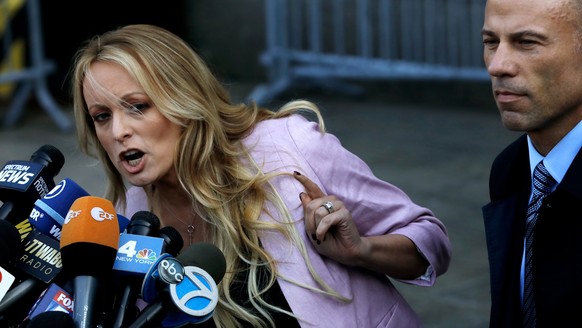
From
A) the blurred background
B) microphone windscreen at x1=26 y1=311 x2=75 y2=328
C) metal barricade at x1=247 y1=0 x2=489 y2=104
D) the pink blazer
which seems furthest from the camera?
metal barricade at x1=247 y1=0 x2=489 y2=104

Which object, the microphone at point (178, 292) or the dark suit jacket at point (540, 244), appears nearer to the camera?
the microphone at point (178, 292)

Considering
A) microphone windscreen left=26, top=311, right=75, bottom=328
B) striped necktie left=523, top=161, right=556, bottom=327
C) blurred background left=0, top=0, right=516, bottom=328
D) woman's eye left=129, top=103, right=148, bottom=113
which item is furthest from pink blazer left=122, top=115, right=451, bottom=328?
blurred background left=0, top=0, right=516, bottom=328

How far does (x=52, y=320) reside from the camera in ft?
6.93

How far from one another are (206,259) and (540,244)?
73 centimetres

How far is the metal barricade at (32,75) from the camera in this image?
8067 mm

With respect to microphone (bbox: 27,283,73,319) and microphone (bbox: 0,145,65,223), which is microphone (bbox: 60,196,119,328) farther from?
microphone (bbox: 0,145,65,223)

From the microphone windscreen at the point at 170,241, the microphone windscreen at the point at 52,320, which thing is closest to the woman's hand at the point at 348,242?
the microphone windscreen at the point at 170,241

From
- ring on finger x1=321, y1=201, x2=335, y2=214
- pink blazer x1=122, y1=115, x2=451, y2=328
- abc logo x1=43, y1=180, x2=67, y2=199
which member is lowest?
pink blazer x1=122, y1=115, x2=451, y2=328

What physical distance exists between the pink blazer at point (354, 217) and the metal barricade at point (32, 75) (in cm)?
509

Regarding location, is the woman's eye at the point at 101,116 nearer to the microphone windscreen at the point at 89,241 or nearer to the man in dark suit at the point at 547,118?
the microphone windscreen at the point at 89,241

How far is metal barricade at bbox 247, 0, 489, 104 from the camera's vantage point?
783cm

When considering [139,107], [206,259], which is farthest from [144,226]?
[139,107]

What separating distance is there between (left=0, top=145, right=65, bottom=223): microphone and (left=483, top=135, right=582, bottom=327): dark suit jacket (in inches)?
42.4

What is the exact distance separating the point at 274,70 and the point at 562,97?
6.26 meters
